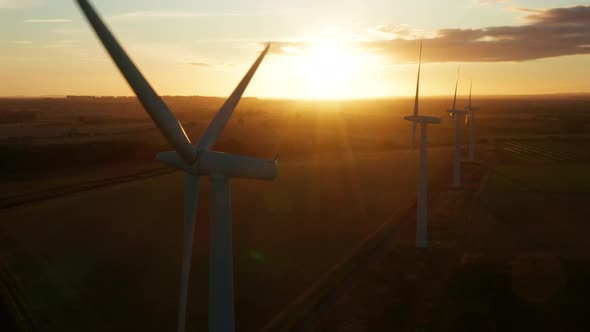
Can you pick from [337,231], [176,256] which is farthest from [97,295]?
[337,231]

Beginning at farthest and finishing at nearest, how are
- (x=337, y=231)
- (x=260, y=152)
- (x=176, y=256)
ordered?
(x=260, y=152) → (x=337, y=231) → (x=176, y=256)

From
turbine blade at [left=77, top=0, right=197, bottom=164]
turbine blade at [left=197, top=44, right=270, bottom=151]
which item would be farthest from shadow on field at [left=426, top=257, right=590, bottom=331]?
turbine blade at [left=77, top=0, right=197, bottom=164]

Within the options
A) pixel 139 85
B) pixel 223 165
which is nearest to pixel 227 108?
pixel 223 165

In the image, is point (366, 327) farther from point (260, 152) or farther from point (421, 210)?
point (260, 152)

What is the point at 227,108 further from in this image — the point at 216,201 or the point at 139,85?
the point at 139,85

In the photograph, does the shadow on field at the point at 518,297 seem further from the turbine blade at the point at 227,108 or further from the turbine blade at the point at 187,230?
the turbine blade at the point at 227,108

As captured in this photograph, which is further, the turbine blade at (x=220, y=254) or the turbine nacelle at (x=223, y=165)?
the turbine blade at (x=220, y=254)

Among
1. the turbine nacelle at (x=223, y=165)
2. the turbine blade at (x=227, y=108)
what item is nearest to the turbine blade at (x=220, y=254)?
the turbine nacelle at (x=223, y=165)
